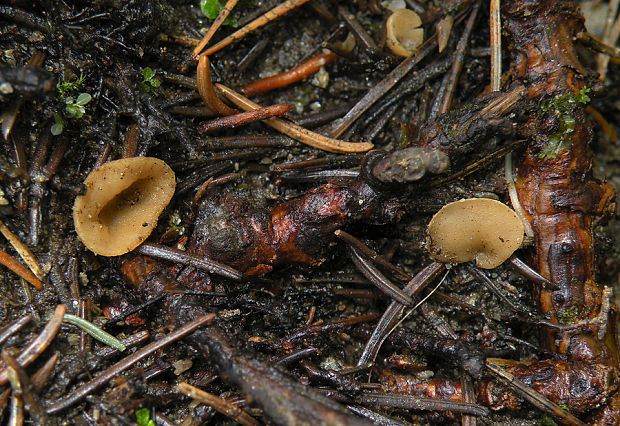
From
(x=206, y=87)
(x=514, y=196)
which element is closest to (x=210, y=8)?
(x=206, y=87)

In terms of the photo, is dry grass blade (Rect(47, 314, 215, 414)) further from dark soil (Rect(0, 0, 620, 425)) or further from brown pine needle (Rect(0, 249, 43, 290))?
brown pine needle (Rect(0, 249, 43, 290))

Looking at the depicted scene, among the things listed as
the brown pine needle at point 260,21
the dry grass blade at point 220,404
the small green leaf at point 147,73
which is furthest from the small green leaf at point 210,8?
the dry grass blade at point 220,404

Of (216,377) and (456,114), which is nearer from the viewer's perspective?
(216,377)

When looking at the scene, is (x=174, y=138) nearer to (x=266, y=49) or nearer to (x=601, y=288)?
(x=266, y=49)

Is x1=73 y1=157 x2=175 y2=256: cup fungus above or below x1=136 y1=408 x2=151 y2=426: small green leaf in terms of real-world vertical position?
above

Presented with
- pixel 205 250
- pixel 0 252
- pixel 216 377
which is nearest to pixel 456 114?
pixel 205 250

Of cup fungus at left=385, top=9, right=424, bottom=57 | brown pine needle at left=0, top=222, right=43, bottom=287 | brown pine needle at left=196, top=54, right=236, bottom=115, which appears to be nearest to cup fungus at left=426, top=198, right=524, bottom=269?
cup fungus at left=385, top=9, right=424, bottom=57
